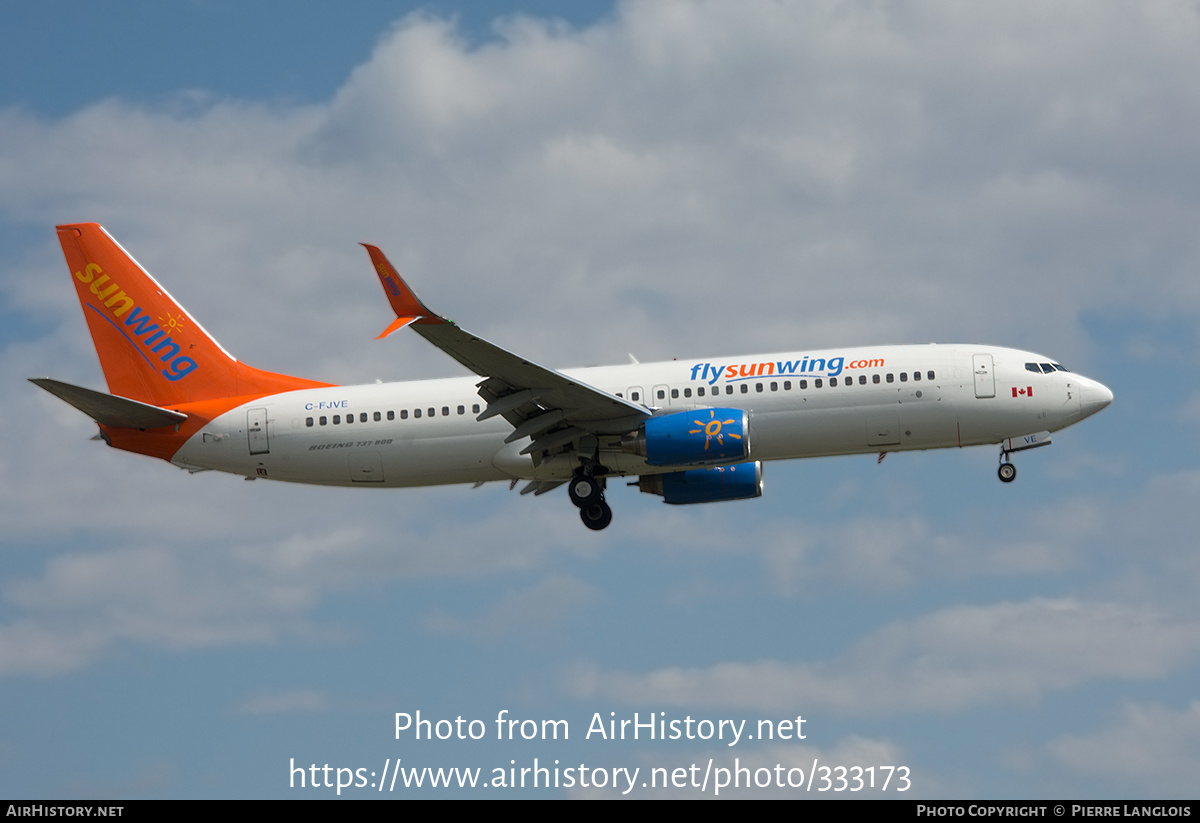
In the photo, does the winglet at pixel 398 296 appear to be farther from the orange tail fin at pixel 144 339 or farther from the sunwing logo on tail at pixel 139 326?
the sunwing logo on tail at pixel 139 326

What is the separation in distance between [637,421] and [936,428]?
9327 millimetres

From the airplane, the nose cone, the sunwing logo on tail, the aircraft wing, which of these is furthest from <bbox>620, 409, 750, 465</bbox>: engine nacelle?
the sunwing logo on tail

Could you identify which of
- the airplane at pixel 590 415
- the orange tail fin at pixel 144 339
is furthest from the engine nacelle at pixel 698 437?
the orange tail fin at pixel 144 339

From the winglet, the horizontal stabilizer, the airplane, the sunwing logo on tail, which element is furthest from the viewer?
the sunwing logo on tail

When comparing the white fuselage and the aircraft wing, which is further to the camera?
the white fuselage

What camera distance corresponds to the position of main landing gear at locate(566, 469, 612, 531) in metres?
44.1

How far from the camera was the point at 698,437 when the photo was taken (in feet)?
136

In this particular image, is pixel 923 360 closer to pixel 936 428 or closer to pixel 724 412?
pixel 936 428

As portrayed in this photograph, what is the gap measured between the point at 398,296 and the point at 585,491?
1091 centimetres

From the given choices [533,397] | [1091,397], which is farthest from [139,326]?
[1091,397]

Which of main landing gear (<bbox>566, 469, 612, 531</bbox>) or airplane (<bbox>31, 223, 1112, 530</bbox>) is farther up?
airplane (<bbox>31, 223, 1112, 530</bbox>)

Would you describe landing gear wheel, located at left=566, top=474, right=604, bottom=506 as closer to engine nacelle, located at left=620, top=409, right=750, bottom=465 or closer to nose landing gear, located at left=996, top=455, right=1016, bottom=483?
engine nacelle, located at left=620, top=409, right=750, bottom=465

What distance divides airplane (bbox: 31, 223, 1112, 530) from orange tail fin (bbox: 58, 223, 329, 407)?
9cm

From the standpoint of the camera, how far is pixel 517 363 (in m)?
40.3
